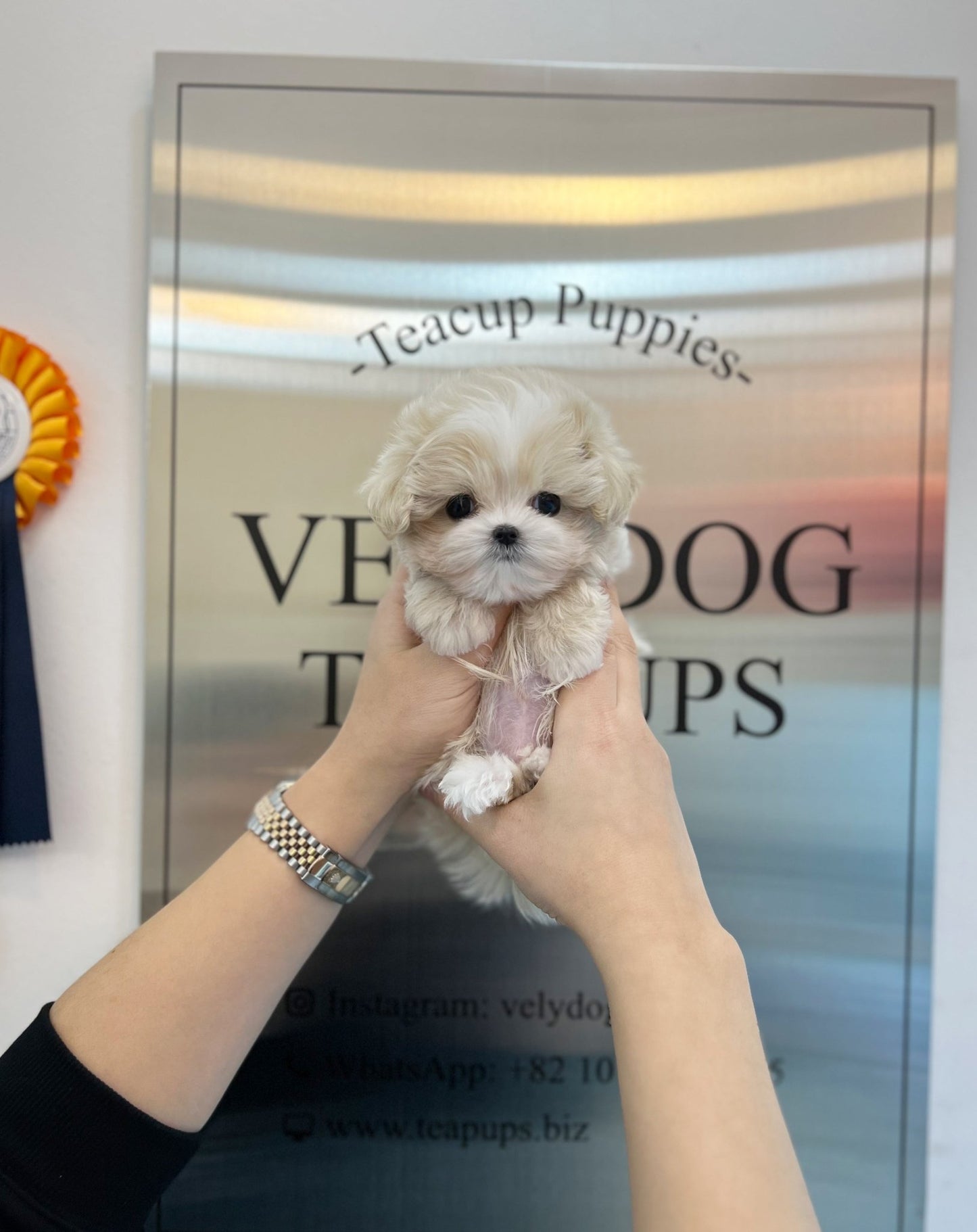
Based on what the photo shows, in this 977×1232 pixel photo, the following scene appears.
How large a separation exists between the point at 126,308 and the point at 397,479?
29.7 inches

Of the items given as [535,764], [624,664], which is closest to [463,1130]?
[535,764]

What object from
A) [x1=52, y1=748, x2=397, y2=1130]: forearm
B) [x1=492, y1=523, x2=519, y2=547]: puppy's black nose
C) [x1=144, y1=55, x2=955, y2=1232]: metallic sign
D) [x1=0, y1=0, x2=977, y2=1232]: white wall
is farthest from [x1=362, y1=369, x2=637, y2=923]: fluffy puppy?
[x1=0, y1=0, x2=977, y2=1232]: white wall

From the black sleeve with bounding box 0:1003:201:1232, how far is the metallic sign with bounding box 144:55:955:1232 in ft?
1.45

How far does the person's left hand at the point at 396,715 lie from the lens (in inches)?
34.5

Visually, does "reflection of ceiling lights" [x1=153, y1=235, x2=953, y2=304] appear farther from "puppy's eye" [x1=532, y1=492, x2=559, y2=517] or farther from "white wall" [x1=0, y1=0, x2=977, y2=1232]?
"puppy's eye" [x1=532, y1=492, x2=559, y2=517]

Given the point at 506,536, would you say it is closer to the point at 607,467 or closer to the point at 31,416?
the point at 607,467

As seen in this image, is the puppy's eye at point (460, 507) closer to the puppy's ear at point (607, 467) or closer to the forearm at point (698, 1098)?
the puppy's ear at point (607, 467)

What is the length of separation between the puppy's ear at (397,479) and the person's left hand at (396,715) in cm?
15

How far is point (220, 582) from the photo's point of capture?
124 cm

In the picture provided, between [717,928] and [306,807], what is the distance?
48 cm

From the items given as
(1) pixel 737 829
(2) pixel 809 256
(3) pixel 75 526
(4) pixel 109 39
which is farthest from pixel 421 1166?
(4) pixel 109 39

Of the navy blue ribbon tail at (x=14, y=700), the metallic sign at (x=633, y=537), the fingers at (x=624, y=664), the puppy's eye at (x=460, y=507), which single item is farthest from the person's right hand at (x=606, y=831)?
the navy blue ribbon tail at (x=14, y=700)

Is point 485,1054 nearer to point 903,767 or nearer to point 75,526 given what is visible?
point 903,767

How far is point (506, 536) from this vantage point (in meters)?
0.77
